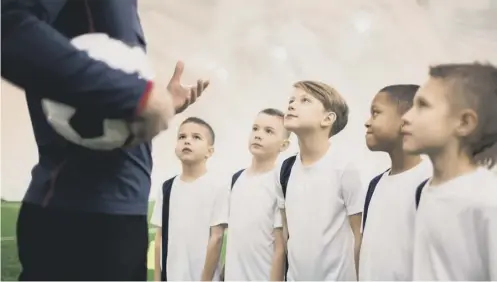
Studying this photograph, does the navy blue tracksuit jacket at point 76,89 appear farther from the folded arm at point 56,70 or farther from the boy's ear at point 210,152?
the boy's ear at point 210,152

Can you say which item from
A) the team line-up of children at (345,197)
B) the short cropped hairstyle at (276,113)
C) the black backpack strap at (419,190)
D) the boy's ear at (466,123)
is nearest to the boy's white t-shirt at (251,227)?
the team line-up of children at (345,197)

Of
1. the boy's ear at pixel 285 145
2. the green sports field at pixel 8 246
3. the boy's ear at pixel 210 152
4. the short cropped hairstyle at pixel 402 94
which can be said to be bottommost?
the green sports field at pixel 8 246

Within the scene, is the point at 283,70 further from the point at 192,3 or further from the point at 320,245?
the point at 320,245

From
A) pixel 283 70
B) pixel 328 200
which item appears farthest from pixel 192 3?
pixel 328 200

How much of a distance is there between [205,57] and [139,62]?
0.65 m

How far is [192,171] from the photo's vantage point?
55.6 inches

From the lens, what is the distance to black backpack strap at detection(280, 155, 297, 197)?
1.38 meters

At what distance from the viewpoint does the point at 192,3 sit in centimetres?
143

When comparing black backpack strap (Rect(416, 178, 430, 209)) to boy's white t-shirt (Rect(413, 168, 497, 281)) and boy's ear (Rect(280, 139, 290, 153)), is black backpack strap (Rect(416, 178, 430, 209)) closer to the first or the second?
boy's white t-shirt (Rect(413, 168, 497, 281))

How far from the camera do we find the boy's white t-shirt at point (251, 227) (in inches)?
53.6

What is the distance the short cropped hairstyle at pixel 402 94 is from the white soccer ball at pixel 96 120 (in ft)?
2.38

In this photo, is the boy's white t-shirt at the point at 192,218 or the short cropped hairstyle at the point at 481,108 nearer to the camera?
the short cropped hairstyle at the point at 481,108

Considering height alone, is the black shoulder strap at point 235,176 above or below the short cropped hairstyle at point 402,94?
below

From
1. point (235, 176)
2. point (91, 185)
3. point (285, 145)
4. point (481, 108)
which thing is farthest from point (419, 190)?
point (91, 185)
